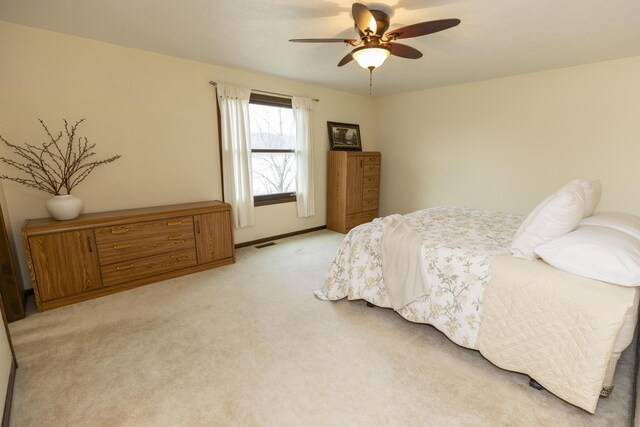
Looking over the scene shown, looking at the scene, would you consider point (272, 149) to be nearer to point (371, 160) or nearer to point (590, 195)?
point (371, 160)

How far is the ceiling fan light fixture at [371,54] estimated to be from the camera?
2.09 m

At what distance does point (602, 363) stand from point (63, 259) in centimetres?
375

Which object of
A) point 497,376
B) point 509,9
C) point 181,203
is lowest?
point 497,376

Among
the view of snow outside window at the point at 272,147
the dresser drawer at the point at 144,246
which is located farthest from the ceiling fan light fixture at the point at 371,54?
the dresser drawer at the point at 144,246

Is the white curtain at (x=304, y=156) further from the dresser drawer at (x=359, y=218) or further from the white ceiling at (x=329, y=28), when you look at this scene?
the white ceiling at (x=329, y=28)

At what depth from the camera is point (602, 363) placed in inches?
56.1

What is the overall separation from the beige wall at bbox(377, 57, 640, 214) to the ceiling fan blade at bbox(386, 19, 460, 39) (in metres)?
2.75

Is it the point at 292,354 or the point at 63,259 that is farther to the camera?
the point at 63,259

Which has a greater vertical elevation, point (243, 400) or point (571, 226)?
point (571, 226)

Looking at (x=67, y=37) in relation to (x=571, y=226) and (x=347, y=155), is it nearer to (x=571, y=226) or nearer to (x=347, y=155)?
(x=347, y=155)

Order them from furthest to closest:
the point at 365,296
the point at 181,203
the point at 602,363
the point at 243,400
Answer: the point at 181,203
the point at 365,296
the point at 243,400
the point at 602,363

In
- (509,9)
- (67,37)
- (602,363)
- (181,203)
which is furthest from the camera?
(181,203)

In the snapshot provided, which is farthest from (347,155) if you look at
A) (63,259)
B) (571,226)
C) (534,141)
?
(63,259)

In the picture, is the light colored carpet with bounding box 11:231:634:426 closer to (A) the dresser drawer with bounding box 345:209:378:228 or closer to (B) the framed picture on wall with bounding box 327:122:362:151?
(A) the dresser drawer with bounding box 345:209:378:228
